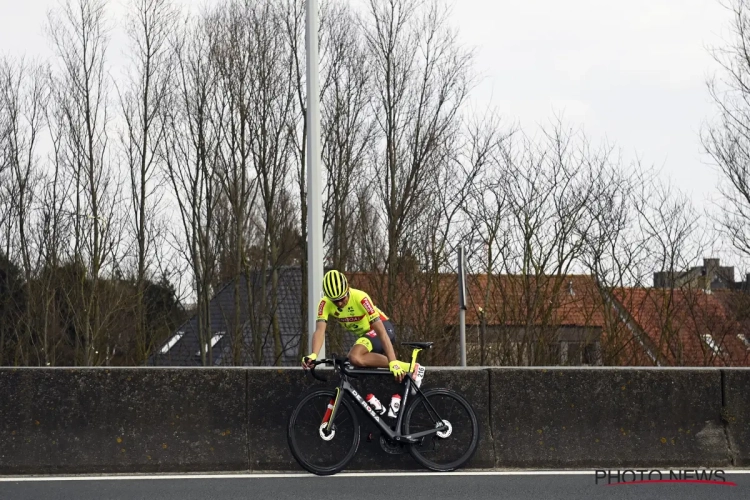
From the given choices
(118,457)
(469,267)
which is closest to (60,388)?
(118,457)

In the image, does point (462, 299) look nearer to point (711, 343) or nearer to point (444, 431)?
point (444, 431)

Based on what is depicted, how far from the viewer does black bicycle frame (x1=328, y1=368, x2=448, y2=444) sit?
818cm

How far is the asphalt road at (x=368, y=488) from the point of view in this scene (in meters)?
7.10

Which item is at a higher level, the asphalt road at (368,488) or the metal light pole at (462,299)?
the metal light pole at (462,299)

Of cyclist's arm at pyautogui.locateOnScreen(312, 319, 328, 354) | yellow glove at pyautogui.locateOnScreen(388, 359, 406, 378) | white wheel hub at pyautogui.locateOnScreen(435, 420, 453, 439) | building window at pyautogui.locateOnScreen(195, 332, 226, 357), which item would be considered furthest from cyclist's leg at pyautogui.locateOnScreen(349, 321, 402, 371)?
building window at pyautogui.locateOnScreen(195, 332, 226, 357)

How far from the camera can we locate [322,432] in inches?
321

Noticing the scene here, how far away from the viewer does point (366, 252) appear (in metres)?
22.4

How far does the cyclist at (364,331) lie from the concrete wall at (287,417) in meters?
0.40

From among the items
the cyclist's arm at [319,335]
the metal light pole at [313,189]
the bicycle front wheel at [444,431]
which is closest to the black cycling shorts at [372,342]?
the cyclist's arm at [319,335]

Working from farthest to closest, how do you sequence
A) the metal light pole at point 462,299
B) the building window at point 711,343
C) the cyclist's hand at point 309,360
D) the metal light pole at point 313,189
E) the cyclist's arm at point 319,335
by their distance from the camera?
1. the building window at point 711,343
2. the metal light pole at point 313,189
3. the metal light pole at point 462,299
4. the cyclist's arm at point 319,335
5. the cyclist's hand at point 309,360

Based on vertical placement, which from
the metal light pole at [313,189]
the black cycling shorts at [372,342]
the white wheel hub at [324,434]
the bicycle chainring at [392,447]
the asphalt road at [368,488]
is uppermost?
the metal light pole at [313,189]

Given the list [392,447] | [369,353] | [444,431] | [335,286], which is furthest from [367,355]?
[444,431]

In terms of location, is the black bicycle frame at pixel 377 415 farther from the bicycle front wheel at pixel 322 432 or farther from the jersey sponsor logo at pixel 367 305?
the jersey sponsor logo at pixel 367 305

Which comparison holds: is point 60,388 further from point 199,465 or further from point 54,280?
point 54,280
